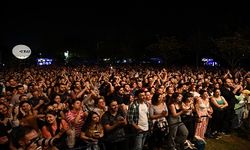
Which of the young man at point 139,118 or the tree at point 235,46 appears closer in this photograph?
the young man at point 139,118

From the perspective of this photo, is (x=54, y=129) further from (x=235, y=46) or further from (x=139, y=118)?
(x=235, y=46)

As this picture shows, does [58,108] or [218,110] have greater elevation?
[58,108]

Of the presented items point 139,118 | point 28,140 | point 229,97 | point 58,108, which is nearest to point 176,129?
point 139,118

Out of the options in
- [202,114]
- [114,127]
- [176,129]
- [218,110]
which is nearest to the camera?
[114,127]

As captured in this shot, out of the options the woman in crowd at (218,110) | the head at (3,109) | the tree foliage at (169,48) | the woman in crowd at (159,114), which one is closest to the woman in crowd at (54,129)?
the head at (3,109)

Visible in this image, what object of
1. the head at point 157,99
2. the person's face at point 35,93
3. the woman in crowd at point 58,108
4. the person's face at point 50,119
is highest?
the person's face at point 35,93

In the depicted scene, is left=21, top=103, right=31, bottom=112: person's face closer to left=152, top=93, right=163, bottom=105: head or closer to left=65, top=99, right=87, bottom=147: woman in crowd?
left=65, top=99, right=87, bottom=147: woman in crowd

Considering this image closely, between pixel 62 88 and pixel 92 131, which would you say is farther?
pixel 62 88

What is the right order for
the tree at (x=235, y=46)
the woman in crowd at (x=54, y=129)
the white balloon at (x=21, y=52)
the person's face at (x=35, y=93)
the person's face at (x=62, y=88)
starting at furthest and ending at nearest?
1. the tree at (x=235, y=46)
2. the white balloon at (x=21, y=52)
3. the person's face at (x=62, y=88)
4. the person's face at (x=35, y=93)
5. the woman in crowd at (x=54, y=129)

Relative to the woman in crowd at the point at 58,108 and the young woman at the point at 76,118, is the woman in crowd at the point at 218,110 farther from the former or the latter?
the woman in crowd at the point at 58,108

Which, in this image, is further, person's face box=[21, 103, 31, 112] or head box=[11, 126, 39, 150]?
person's face box=[21, 103, 31, 112]

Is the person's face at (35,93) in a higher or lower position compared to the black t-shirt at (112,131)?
higher

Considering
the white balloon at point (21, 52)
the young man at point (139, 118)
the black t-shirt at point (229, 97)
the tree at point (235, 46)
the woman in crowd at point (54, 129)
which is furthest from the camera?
the tree at point (235, 46)

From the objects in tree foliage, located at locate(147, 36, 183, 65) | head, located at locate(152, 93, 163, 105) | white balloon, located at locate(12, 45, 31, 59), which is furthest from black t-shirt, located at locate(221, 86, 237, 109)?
tree foliage, located at locate(147, 36, 183, 65)
